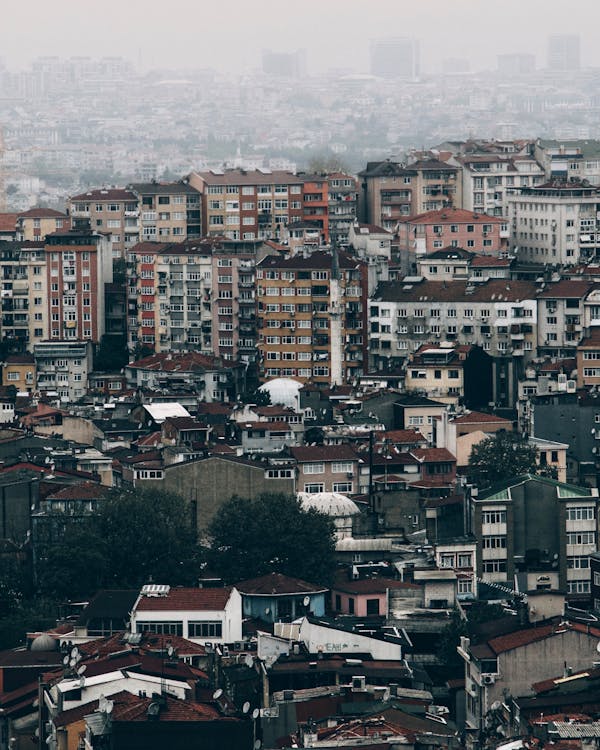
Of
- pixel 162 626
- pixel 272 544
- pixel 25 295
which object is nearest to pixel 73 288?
pixel 25 295

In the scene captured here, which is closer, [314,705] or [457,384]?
[314,705]

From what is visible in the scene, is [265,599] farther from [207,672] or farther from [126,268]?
[126,268]

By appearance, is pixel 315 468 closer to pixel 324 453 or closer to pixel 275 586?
pixel 324 453

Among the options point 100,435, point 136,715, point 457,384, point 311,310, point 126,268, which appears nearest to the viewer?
point 136,715

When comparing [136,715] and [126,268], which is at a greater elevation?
[126,268]

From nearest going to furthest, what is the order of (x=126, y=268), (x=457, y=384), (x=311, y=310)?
(x=457, y=384), (x=311, y=310), (x=126, y=268)

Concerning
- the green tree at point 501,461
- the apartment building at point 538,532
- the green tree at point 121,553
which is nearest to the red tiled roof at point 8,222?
the green tree at point 501,461

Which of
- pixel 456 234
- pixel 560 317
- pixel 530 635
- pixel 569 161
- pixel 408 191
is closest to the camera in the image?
pixel 530 635

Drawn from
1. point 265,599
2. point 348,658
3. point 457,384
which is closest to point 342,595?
point 265,599
